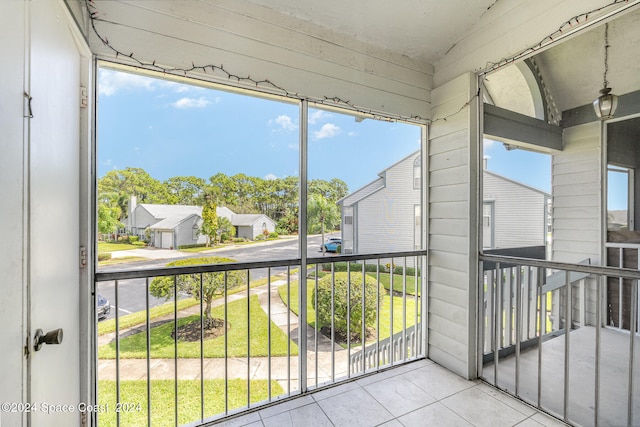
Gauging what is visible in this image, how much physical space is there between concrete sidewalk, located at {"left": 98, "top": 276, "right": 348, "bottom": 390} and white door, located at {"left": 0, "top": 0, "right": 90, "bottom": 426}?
27cm

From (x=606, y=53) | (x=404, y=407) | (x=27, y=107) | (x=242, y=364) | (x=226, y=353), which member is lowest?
(x=404, y=407)

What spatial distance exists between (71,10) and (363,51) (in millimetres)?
1926

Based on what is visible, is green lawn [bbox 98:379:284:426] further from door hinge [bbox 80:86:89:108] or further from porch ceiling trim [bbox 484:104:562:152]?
porch ceiling trim [bbox 484:104:562:152]

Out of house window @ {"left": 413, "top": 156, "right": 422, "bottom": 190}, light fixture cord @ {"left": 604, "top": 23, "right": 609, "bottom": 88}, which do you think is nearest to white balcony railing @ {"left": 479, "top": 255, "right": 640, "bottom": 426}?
house window @ {"left": 413, "top": 156, "right": 422, "bottom": 190}

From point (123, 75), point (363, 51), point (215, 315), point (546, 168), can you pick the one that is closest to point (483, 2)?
point (363, 51)

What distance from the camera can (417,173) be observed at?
2.70m

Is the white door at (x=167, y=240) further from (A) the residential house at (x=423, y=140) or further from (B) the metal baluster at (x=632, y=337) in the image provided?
(B) the metal baluster at (x=632, y=337)

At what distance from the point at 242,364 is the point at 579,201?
8.62 ft

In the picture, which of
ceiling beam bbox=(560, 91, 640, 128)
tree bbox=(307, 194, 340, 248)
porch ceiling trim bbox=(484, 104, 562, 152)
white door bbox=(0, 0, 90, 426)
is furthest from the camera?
tree bbox=(307, 194, 340, 248)

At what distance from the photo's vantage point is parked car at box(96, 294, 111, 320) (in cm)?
166

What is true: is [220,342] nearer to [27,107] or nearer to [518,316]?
[27,107]

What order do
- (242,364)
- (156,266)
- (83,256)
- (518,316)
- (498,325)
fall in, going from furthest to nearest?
(498,325) → (518,316) → (242,364) → (156,266) → (83,256)

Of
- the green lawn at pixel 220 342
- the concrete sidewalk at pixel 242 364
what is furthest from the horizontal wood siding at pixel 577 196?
the green lawn at pixel 220 342

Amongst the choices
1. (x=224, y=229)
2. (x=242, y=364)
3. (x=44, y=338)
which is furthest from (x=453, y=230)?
(x=44, y=338)
